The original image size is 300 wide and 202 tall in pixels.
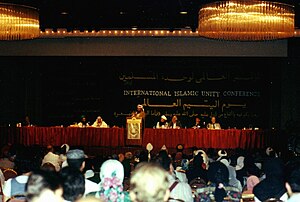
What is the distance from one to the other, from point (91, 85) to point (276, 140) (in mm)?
7406

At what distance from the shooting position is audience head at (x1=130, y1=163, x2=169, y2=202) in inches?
139

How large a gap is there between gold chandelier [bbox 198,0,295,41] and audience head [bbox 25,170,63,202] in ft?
21.1

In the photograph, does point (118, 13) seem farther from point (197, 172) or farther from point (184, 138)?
point (197, 172)

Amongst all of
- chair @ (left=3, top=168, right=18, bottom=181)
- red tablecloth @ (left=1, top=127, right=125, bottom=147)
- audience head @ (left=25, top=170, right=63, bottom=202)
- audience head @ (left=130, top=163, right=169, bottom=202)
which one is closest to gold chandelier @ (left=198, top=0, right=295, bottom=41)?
chair @ (left=3, top=168, right=18, bottom=181)

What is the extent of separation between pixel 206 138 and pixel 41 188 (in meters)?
13.4

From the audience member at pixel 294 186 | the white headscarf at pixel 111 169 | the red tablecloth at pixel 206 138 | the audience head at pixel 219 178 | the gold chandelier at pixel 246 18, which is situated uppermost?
the gold chandelier at pixel 246 18

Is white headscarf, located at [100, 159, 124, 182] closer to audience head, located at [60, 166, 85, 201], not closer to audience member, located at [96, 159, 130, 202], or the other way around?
audience member, located at [96, 159, 130, 202]

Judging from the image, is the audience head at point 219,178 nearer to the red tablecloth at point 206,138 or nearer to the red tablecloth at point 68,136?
→ the red tablecloth at point 206,138

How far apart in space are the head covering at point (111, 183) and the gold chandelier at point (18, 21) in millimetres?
6029

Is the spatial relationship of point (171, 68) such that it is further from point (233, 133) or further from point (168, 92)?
point (233, 133)

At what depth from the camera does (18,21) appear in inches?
403

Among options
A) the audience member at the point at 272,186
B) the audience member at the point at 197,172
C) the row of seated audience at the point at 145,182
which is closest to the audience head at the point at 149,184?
the row of seated audience at the point at 145,182

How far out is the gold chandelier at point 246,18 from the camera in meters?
9.45

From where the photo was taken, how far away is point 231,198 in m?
6.14
